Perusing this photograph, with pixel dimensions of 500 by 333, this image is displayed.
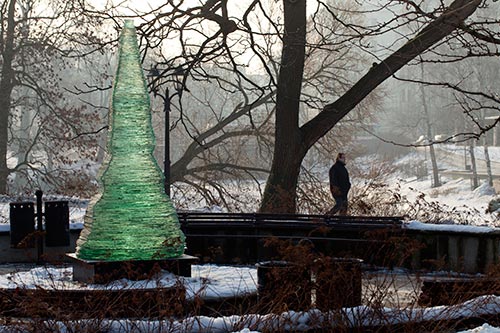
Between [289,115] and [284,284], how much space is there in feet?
38.4

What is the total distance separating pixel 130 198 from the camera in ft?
41.7

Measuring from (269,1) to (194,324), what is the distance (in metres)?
26.2

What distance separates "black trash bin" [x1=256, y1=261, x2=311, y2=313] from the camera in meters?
10.1

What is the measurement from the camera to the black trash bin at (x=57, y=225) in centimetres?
1639

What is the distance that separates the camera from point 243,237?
17.4 m

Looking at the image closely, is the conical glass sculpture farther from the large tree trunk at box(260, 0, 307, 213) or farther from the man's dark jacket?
the large tree trunk at box(260, 0, 307, 213)

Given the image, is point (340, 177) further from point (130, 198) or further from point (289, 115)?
point (130, 198)

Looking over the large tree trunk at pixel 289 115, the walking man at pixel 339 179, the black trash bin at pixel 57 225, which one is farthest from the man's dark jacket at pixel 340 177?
the black trash bin at pixel 57 225

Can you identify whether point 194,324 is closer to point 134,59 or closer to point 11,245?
A: point 134,59

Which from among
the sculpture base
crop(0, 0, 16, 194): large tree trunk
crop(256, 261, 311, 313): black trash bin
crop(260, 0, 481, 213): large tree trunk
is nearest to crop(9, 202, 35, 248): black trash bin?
the sculpture base

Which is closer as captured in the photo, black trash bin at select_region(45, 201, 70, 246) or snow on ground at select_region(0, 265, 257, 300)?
snow on ground at select_region(0, 265, 257, 300)

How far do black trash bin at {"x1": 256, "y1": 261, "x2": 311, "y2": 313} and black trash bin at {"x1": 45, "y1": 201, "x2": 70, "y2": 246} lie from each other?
5.86 metres

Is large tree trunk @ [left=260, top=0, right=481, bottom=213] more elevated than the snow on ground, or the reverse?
large tree trunk @ [left=260, top=0, right=481, bottom=213]

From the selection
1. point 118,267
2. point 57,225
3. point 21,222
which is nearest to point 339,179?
point 57,225
